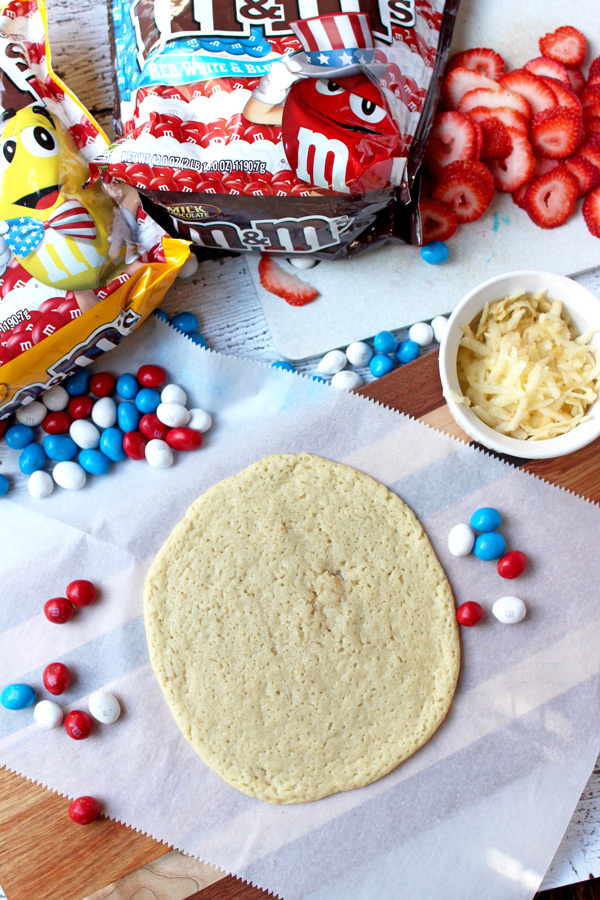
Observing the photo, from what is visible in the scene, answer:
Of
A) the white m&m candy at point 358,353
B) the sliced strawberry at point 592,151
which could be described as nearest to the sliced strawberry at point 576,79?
the sliced strawberry at point 592,151

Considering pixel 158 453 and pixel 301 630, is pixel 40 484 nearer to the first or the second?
pixel 158 453

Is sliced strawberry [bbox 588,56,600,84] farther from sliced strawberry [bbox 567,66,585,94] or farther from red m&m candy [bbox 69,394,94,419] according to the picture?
red m&m candy [bbox 69,394,94,419]

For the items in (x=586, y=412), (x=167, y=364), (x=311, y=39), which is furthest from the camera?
(x=167, y=364)

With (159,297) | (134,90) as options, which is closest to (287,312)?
(159,297)

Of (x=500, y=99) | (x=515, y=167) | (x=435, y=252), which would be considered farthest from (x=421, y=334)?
(x=500, y=99)

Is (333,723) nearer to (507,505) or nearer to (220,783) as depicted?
(220,783)
